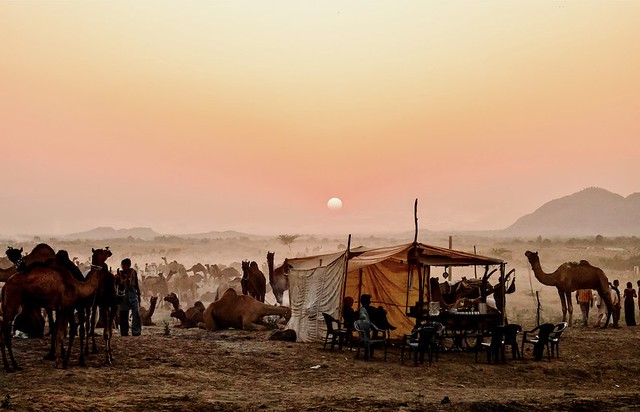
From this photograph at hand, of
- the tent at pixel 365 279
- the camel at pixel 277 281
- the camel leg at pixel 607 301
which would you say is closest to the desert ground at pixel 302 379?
the tent at pixel 365 279

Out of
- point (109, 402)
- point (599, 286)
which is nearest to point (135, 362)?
point (109, 402)

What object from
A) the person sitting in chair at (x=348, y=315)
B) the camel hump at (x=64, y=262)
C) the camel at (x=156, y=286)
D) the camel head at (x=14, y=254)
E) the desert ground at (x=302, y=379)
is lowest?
the desert ground at (x=302, y=379)

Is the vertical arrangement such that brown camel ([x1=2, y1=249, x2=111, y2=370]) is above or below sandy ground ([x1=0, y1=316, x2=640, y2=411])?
above

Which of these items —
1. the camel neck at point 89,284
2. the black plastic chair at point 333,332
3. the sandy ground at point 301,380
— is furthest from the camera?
the black plastic chair at point 333,332

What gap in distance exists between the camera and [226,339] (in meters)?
18.7

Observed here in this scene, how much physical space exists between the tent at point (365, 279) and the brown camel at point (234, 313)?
223 cm

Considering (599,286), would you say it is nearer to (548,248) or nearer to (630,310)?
(630,310)

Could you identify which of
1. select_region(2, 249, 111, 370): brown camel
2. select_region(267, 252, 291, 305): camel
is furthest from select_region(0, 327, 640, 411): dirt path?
select_region(267, 252, 291, 305): camel

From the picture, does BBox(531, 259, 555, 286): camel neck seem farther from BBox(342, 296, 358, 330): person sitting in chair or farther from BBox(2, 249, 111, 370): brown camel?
BBox(2, 249, 111, 370): brown camel

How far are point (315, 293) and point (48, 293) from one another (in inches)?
326

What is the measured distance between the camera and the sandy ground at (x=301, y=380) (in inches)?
394

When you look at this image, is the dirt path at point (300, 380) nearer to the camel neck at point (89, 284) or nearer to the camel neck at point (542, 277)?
the camel neck at point (89, 284)

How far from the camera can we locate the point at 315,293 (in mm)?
18625

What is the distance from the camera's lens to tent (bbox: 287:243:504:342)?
16.6 m
